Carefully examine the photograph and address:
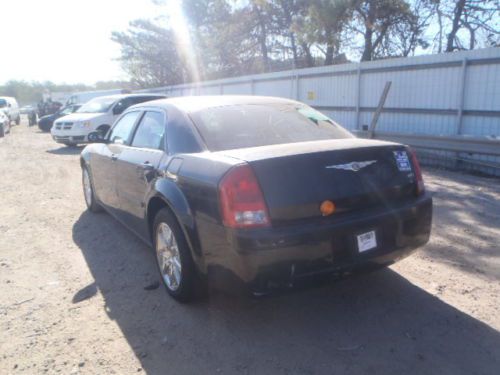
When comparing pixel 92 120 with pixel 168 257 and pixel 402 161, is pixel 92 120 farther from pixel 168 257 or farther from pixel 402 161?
pixel 402 161

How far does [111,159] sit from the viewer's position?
4.87 m

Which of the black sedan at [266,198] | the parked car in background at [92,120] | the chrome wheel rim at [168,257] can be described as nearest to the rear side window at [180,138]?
the black sedan at [266,198]

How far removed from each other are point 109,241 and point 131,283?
1290mm

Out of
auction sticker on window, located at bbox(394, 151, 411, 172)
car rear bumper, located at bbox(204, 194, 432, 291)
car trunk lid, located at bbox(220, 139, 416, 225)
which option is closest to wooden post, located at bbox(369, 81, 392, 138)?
auction sticker on window, located at bbox(394, 151, 411, 172)

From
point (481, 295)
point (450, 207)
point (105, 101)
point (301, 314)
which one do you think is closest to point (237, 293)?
point (301, 314)

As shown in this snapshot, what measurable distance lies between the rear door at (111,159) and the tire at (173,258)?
138cm

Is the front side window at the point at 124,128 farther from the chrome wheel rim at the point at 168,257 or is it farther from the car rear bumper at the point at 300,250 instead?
the car rear bumper at the point at 300,250

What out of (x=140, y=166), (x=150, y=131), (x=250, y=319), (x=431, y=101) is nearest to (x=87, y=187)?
(x=150, y=131)

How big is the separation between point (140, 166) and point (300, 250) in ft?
6.29

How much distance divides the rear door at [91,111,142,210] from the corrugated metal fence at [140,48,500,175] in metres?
6.08

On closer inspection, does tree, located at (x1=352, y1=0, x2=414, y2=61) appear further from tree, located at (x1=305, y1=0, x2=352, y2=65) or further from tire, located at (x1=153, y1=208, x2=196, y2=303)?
tire, located at (x1=153, y1=208, x2=196, y2=303)

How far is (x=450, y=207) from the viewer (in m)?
5.90

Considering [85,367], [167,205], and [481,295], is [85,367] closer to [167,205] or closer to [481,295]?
[167,205]

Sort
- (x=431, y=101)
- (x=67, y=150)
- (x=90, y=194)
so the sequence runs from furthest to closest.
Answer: (x=67, y=150) < (x=431, y=101) < (x=90, y=194)
